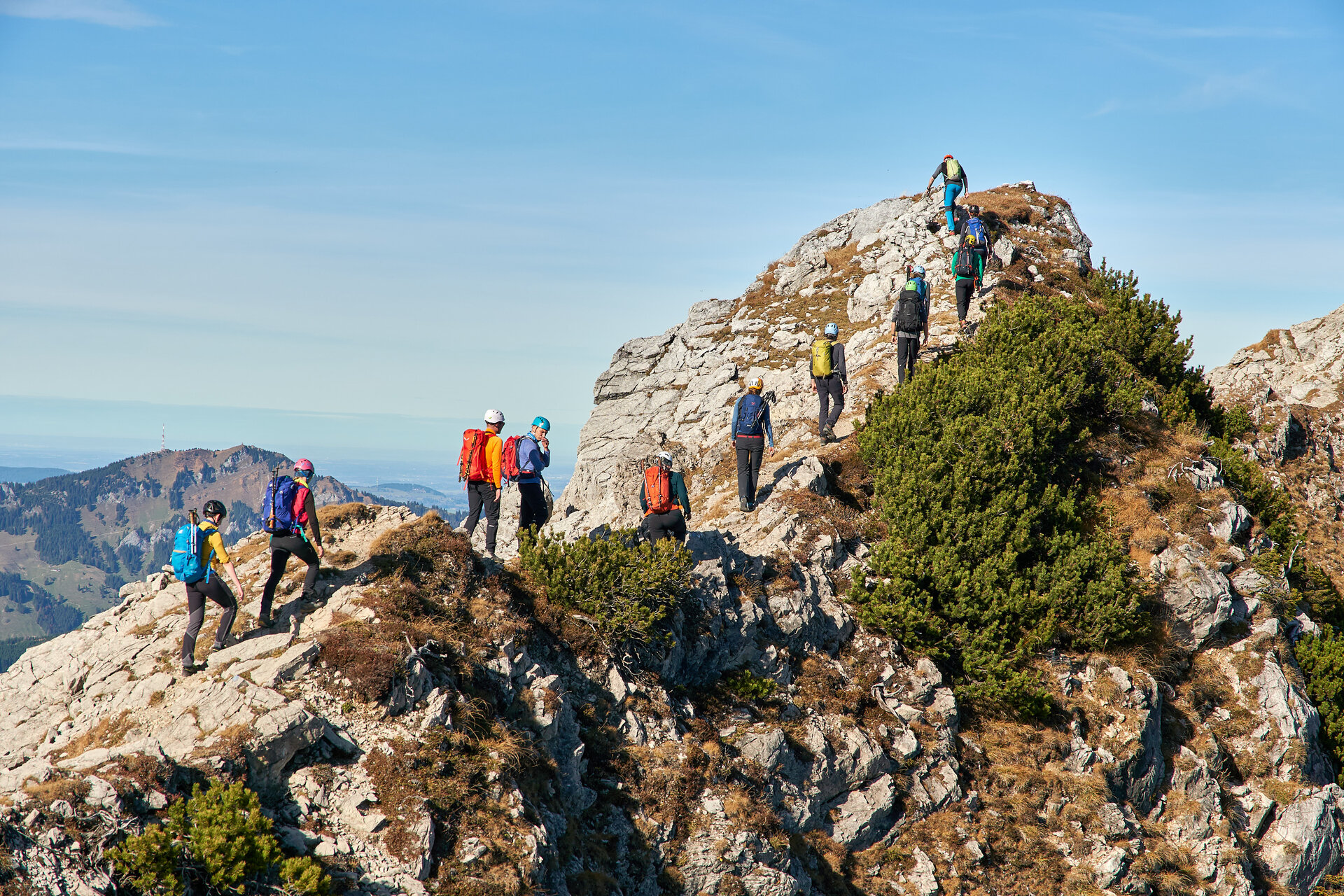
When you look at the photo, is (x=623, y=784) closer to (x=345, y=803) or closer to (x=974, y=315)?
(x=345, y=803)

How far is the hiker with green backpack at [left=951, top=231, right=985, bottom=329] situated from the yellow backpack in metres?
8.42

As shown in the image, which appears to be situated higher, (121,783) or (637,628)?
(637,628)

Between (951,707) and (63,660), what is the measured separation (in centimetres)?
1868

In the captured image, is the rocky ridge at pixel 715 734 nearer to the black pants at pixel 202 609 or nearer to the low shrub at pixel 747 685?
the low shrub at pixel 747 685

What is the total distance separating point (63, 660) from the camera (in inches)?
591

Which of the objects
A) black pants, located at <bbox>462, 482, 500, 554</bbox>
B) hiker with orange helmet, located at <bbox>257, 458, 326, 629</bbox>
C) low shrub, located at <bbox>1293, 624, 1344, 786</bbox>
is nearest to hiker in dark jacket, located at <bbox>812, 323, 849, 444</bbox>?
black pants, located at <bbox>462, 482, 500, 554</bbox>

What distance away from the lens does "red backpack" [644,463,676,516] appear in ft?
60.4

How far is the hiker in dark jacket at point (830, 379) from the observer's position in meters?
24.3

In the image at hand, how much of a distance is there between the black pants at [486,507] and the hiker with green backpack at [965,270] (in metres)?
19.8

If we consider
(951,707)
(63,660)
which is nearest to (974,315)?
(951,707)

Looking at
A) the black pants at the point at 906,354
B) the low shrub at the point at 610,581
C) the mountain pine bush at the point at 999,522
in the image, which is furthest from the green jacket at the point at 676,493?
the black pants at the point at 906,354

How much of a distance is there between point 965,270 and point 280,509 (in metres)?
24.5

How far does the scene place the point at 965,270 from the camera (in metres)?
29.7

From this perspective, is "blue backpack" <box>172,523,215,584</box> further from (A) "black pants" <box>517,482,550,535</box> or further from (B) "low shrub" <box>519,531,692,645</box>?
(A) "black pants" <box>517,482,550,535</box>
